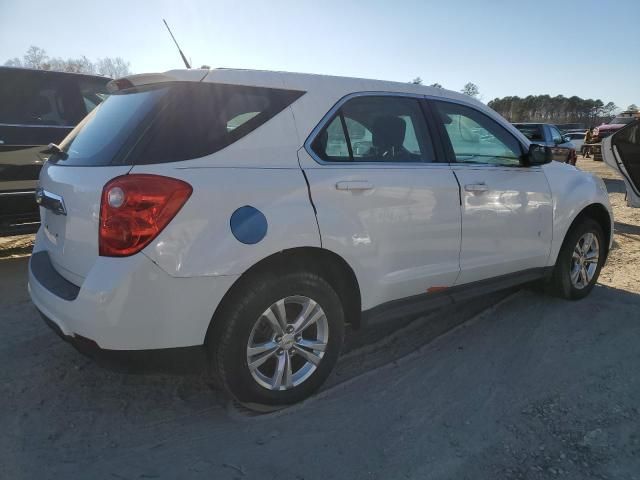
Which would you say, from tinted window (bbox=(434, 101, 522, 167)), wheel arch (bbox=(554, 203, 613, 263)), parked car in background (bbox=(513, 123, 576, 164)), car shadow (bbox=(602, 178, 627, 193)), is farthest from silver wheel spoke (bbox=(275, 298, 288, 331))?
car shadow (bbox=(602, 178, 627, 193))

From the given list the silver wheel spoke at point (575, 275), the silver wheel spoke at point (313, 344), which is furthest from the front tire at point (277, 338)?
the silver wheel spoke at point (575, 275)

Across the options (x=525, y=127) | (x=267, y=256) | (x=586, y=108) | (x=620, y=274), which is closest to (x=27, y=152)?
(x=267, y=256)

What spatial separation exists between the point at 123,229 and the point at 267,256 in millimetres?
668

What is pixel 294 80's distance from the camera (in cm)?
276

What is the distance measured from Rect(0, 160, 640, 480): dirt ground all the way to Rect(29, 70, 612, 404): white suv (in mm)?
323

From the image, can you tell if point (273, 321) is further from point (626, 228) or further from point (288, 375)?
point (626, 228)

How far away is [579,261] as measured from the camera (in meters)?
4.40

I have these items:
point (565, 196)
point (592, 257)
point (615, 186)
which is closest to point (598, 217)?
point (592, 257)

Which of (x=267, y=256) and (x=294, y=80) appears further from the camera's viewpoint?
(x=294, y=80)

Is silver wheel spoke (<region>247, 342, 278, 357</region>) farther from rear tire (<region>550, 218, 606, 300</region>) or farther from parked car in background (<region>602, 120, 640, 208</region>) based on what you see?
parked car in background (<region>602, 120, 640, 208</region>)

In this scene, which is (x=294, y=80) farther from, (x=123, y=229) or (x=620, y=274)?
(x=620, y=274)

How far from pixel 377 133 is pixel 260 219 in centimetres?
109

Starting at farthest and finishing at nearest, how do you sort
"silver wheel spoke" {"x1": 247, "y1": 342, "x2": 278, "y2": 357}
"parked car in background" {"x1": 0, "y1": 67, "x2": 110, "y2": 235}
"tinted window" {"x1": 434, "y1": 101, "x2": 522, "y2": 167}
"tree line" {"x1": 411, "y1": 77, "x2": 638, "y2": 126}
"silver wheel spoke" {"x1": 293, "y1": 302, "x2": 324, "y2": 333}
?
"tree line" {"x1": 411, "y1": 77, "x2": 638, "y2": 126} < "parked car in background" {"x1": 0, "y1": 67, "x2": 110, "y2": 235} < "tinted window" {"x1": 434, "y1": 101, "x2": 522, "y2": 167} < "silver wheel spoke" {"x1": 293, "y1": 302, "x2": 324, "y2": 333} < "silver wheel spoke" {"x1": 247, "y1": 342, "x2": 278, "y2": 357}

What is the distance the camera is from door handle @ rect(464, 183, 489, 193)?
3.29 m
